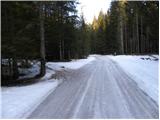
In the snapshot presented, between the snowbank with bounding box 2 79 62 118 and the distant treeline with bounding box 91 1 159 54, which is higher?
the distant treeline with bounding box 91 1 159 54

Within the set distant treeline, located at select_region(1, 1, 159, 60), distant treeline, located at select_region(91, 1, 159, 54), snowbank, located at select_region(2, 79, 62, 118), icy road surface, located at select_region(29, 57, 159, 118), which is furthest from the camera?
distant treeline, located at select_region(91, 1, 159, 54)

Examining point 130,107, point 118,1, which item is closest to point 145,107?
point 130,107

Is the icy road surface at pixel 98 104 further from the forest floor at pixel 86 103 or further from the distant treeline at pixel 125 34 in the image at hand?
Result: the distant treeline at pixel 125 34

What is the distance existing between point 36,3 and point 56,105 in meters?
14.2

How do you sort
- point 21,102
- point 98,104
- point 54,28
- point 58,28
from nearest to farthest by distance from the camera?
point 98,104 → point 21,102 → point 54,28 → point 58,28

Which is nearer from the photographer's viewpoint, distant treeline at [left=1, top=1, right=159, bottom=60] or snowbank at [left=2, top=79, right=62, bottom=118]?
snowbank at [left=2, top=79, right=62, bottom=118]

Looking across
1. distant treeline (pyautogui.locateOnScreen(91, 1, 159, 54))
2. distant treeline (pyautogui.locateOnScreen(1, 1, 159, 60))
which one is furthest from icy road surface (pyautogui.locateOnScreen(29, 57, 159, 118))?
distant treeline (pyautogui.locateOnScreen(91, 1, 159, 54))

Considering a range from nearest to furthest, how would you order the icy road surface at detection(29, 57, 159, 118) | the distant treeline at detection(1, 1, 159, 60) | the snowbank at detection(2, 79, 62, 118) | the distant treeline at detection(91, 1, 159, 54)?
the icy road surface at detection(29, 57, 159, 118) < the snowbank at detection(2, 79, 62, 118) < the distant treeline at detection(1, 1, 159, 60) < the distant treeline at detection(91, 1, 159, 54)

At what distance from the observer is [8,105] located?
1266cm

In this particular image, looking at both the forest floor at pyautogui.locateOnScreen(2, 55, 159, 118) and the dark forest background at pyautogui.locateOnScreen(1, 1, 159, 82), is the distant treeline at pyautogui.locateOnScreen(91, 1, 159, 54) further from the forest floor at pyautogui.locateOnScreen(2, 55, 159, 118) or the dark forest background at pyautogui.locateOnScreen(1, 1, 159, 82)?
the forest floor at pyautogui.locateOnScreen(2, 55, 159, 118)

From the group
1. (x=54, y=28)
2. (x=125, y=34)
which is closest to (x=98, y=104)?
(x=54, y=28)

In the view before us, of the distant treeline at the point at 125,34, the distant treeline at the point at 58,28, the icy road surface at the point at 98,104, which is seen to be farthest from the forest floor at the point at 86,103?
the distant treeline at the point at 125,34

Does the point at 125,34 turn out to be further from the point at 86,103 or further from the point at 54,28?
the point at 86,103

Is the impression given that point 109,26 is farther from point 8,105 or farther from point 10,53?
point 8,105
